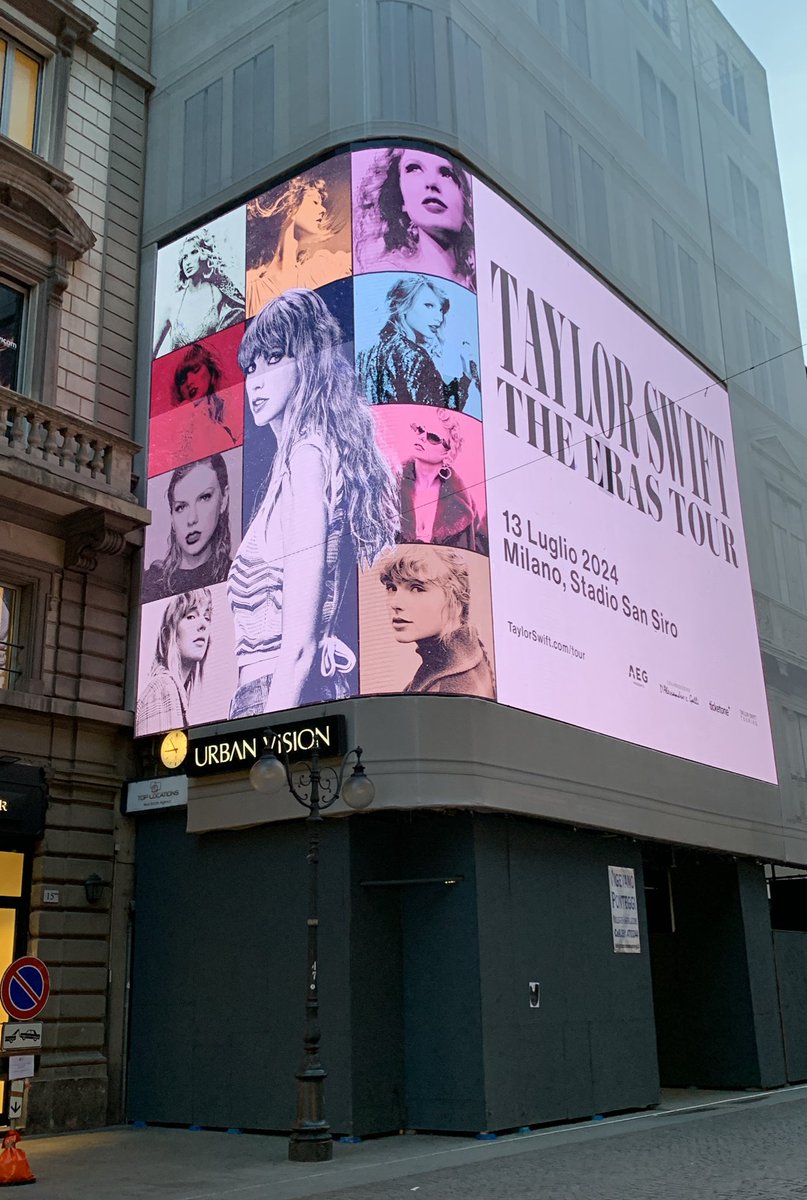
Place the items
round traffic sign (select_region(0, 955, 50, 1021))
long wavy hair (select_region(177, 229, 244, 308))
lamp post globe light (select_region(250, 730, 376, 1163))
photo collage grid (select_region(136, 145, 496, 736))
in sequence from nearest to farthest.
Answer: round traffic sign (select_region(0, 955, 50, 1021)) < lamp post globe light (select_region(250, 730, 376, 1163)) < photo collage grid (select_region(136, 145, 496, 736)) < long wavy hair (select_region(177, 229, 244, 308))

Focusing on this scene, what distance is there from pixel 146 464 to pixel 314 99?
22.4 ft

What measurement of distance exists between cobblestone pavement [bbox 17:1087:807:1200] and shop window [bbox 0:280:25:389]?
1149 centimetres

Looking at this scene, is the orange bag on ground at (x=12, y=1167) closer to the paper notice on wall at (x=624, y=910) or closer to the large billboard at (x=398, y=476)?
the large billboard at (x=398, y=476)

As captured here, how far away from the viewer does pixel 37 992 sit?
41.5 feet

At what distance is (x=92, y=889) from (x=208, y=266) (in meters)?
10.6

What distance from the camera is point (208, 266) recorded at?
2059cm

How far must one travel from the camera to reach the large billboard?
16969 millimetres

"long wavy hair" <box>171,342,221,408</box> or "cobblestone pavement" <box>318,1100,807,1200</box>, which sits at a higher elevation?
"long wavy hair" <box>171,342,221,408</box>

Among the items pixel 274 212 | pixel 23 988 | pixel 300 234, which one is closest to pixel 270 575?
pixel 300 234

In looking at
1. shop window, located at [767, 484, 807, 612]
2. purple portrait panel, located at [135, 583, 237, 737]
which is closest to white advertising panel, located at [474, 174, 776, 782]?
shop window, located at [767, 484, 807, 612]

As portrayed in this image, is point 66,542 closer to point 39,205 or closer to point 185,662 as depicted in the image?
point 185,662

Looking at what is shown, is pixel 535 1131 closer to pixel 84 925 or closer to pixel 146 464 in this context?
pixel 84 925

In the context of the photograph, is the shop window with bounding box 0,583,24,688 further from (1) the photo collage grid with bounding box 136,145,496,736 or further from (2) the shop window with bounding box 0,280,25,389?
(2) the shop window with bounding box 0,280,25,389

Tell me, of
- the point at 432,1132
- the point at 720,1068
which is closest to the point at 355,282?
the point at 432,1132
